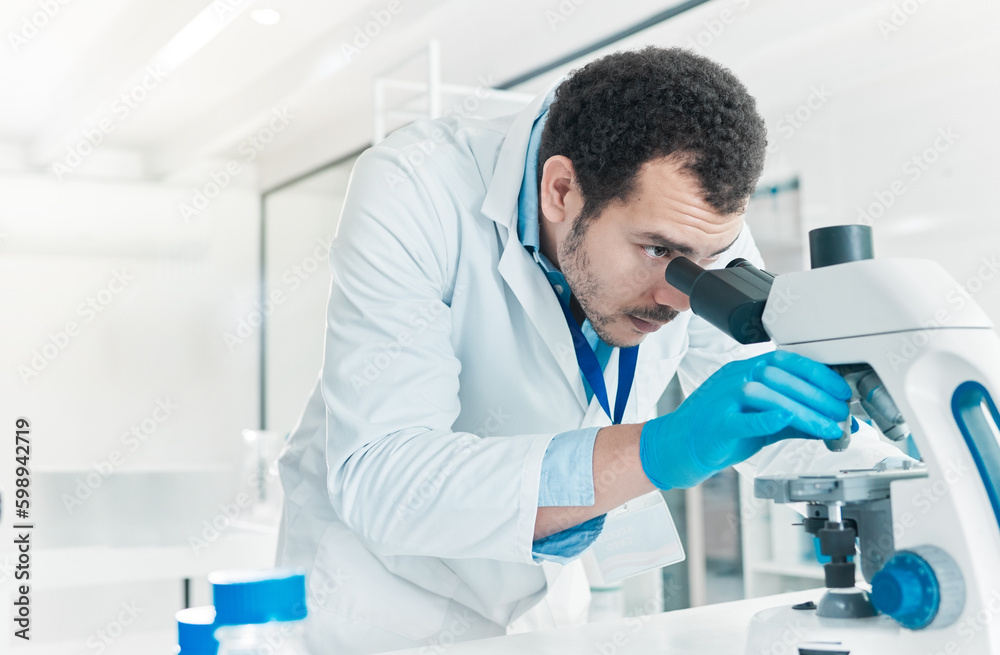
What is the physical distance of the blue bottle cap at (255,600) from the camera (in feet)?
2.10

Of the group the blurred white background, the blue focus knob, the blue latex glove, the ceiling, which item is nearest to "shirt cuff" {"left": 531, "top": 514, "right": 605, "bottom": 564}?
the blue latex glove

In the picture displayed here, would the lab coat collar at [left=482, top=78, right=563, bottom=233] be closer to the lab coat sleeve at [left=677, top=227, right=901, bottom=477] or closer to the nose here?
the nose

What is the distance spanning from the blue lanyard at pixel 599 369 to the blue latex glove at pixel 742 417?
0.30m

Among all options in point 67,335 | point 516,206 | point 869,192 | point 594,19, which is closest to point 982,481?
point 516,206

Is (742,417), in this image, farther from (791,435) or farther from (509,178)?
(509,178)

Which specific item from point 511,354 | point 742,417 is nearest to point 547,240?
point 511,354

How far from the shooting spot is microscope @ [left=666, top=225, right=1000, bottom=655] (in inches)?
27.0

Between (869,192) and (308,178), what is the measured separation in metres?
2.83
